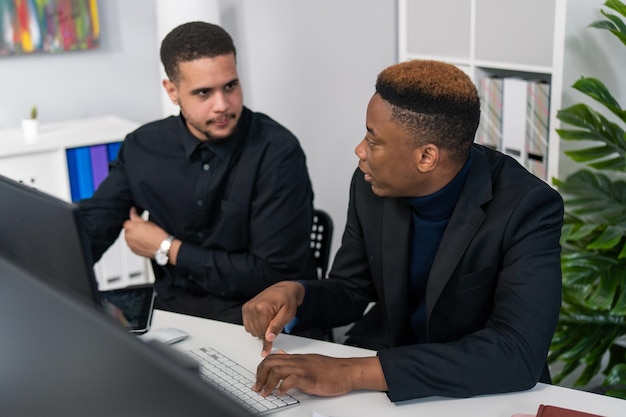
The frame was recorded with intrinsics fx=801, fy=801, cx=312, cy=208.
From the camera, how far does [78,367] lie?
29.3 inches

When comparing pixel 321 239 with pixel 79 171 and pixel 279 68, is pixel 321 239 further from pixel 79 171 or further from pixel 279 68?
pixel 279 68

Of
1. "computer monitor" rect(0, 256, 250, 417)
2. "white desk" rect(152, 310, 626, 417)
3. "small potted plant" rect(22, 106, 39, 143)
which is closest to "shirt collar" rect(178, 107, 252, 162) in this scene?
"white desk" rect(152, 310, 626, 417)

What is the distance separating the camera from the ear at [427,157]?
167cm

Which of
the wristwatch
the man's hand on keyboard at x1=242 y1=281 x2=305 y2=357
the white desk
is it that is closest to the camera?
the white desk

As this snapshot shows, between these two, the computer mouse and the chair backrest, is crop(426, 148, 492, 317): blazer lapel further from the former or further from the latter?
the chair backrest

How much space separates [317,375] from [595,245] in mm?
1296

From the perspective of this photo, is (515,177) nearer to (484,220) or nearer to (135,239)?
(484,220)

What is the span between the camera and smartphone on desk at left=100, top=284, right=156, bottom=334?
174cm

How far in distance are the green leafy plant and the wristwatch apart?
119cm

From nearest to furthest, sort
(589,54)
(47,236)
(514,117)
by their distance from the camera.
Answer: (47,236)
(589,54)
(514,117)

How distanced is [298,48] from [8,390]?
10.1 feet

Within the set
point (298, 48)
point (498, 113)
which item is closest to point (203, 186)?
point (498, 113)

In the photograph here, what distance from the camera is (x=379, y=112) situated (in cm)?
167

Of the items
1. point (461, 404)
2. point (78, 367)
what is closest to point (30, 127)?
point (461, 404)
